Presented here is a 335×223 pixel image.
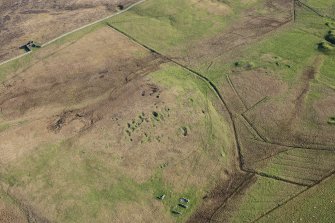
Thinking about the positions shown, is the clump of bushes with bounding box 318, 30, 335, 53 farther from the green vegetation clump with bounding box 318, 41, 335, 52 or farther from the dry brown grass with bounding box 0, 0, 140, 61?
the dry brown grass with bounding box 0, 0, 140, 61

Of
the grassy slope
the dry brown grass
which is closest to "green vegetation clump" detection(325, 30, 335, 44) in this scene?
the grassy slope

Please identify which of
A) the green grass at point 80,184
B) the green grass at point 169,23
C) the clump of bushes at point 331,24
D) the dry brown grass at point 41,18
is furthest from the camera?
the clump of bushes at point 331,24

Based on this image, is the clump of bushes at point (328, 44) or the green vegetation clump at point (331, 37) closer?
the clump of bushes at point (328, 44)

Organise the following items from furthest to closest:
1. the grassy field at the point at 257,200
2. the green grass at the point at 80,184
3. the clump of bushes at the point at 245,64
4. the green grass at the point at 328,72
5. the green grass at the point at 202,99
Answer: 1. the clump of bushes at the point at 245,64
2. the green grass at the point at 328,72
3. the green grass at the point at 202,99
4. the green grass at the point at 80,184
5. the grassy field at the point at 257,200

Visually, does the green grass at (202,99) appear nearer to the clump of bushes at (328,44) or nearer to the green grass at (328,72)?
the green grass at (328,72)

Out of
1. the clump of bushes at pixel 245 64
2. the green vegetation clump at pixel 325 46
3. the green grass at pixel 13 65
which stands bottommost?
the green grass at pixel 13 65

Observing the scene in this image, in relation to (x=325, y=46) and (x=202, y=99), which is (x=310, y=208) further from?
(x=325, y=46)

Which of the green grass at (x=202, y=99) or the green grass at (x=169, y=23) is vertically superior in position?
the green grass at (x=169, y=23)

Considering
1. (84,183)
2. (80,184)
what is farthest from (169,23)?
(80,184)

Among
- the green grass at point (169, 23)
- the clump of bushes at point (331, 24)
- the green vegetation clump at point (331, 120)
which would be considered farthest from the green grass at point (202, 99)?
the clump of bushes at point (331, 24)
